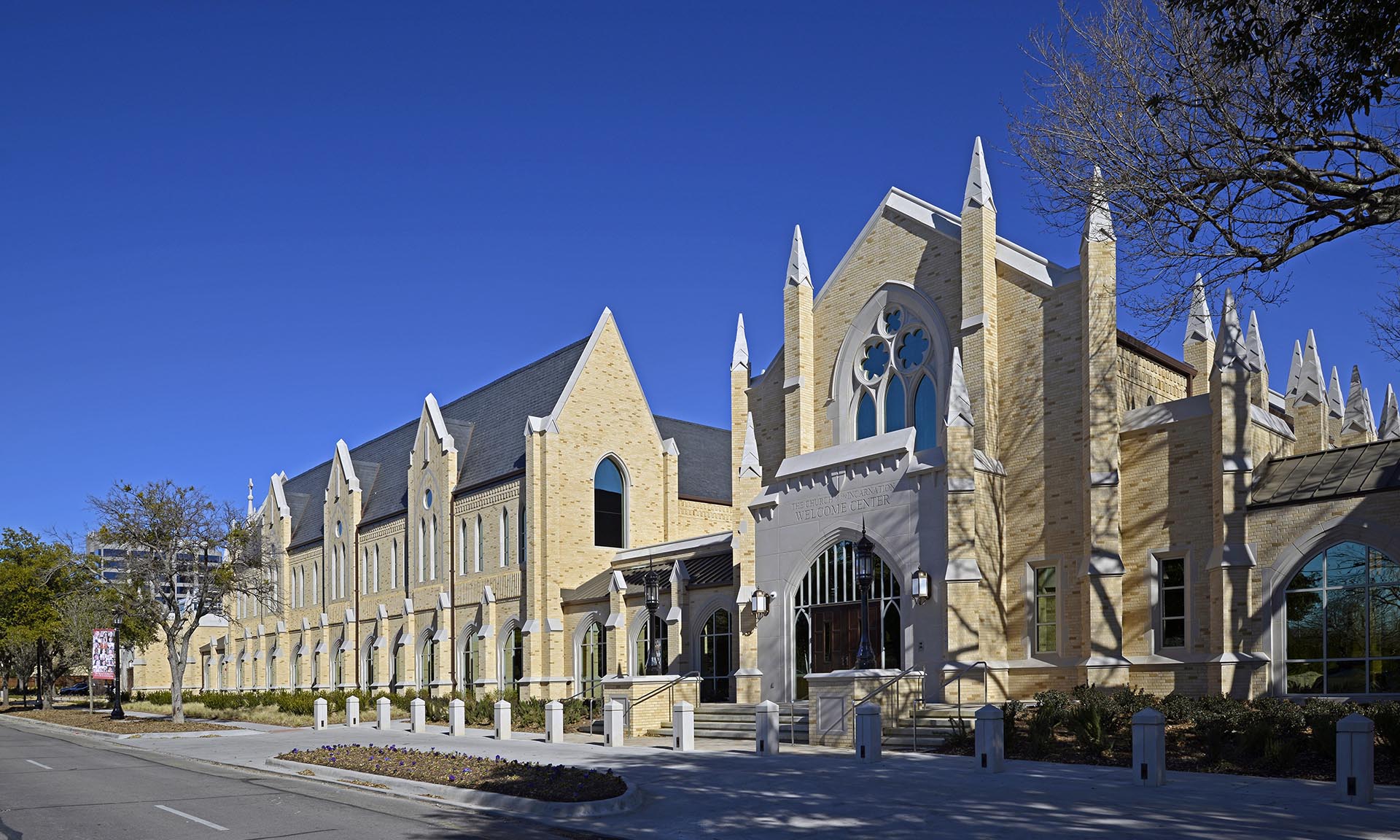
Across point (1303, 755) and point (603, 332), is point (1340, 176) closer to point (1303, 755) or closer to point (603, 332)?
point (1303, 755)

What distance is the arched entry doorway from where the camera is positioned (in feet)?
89.5

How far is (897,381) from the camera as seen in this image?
2958 cm

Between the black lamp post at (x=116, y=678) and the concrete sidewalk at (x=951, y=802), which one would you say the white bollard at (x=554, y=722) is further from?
the black lamp post at (x=116, y=678)

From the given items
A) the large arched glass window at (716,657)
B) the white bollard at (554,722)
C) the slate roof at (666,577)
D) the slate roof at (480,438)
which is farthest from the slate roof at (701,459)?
the white bollard at (554,722)

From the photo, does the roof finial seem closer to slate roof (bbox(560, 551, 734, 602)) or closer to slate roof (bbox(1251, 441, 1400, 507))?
slate roof (bbox(1251, 441, 1400, 507))

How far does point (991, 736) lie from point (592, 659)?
22566 mm

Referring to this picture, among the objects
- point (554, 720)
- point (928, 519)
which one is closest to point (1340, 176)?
point (928, 519)

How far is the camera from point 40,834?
13.2 m

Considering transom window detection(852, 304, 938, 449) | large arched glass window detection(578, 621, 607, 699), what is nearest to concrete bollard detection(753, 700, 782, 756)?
transom window detection(852, 304, 938, 449)

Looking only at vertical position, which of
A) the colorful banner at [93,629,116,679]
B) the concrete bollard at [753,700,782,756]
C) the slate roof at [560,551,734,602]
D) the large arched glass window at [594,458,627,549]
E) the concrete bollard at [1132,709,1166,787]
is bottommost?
the colorful banner at [93,629,116,679]

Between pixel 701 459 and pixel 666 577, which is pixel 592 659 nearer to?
pixel 666 577

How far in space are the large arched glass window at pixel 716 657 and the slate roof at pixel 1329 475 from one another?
48.9ft

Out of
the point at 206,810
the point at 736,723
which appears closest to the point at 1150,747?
the point at 206,810

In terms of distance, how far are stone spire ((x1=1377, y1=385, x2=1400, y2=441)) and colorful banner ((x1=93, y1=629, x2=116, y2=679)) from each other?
4440 cm
